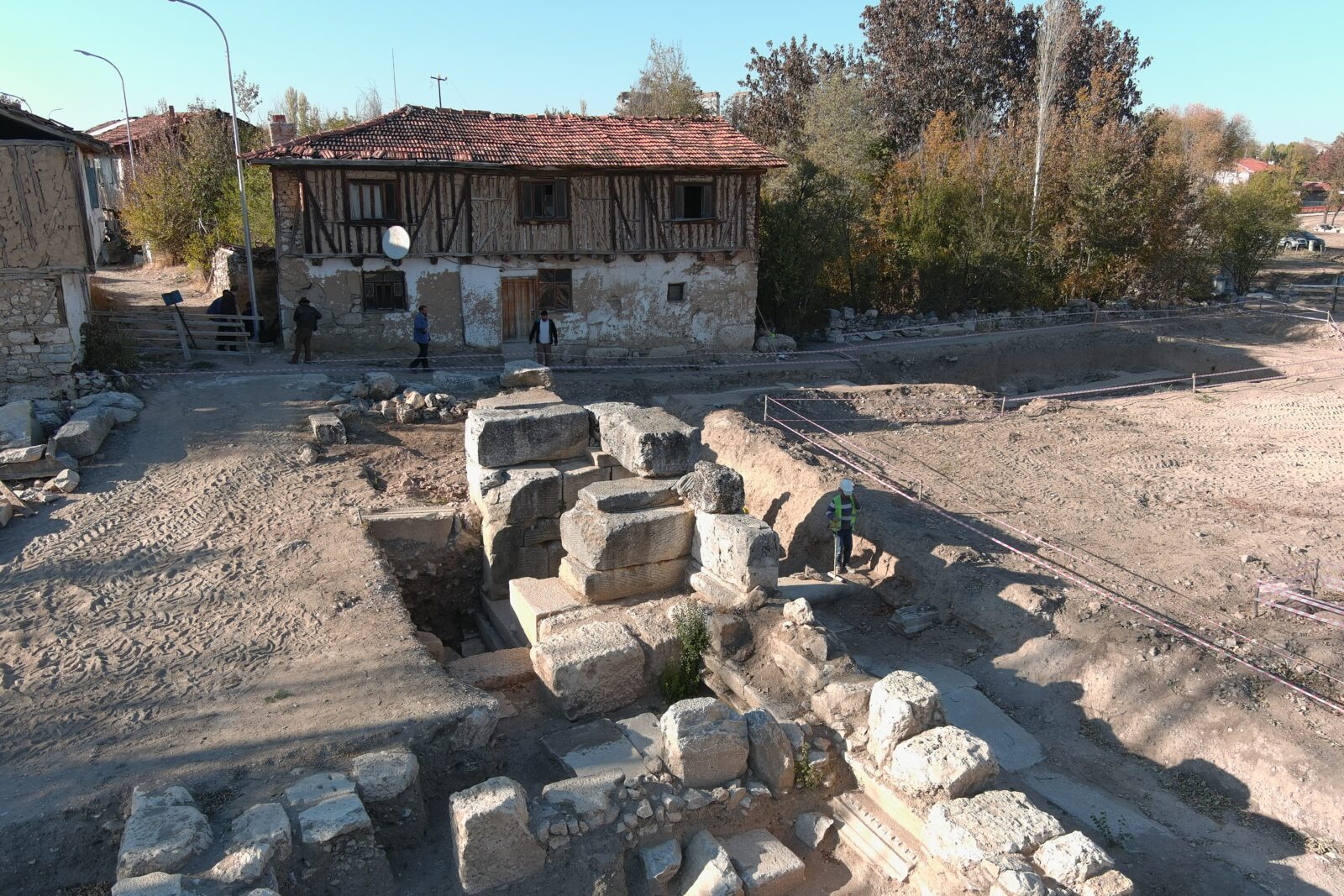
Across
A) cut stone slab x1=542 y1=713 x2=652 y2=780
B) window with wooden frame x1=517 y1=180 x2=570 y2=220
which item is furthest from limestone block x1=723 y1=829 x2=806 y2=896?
window with wooden frame x1=517 y1=180 x2=570 y2=220

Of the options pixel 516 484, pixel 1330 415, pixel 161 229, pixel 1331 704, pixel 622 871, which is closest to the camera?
pixel 622 871

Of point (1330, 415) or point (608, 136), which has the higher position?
point (608, 136)

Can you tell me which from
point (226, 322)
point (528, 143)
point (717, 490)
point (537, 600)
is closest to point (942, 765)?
point (717, 490)

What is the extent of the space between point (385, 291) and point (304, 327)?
7.89 feet

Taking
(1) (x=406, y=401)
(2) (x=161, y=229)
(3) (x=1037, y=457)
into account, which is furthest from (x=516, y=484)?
(2) (x=161, y=229)

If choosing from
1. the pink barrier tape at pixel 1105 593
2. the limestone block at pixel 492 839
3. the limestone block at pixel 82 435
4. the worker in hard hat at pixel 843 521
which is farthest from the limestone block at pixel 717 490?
the limestone block at pixel 82 435

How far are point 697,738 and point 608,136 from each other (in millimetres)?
16827

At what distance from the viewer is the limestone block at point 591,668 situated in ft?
22.2

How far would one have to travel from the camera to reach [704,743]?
569 centimetres

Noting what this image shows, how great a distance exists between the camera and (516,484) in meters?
9.08

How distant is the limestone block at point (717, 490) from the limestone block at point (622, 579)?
0.66 metres

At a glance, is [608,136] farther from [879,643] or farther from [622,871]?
[622,871]

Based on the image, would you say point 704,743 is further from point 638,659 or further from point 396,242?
point 396,242

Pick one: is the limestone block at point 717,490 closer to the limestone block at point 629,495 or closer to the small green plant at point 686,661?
the limestone block at point 629,495
